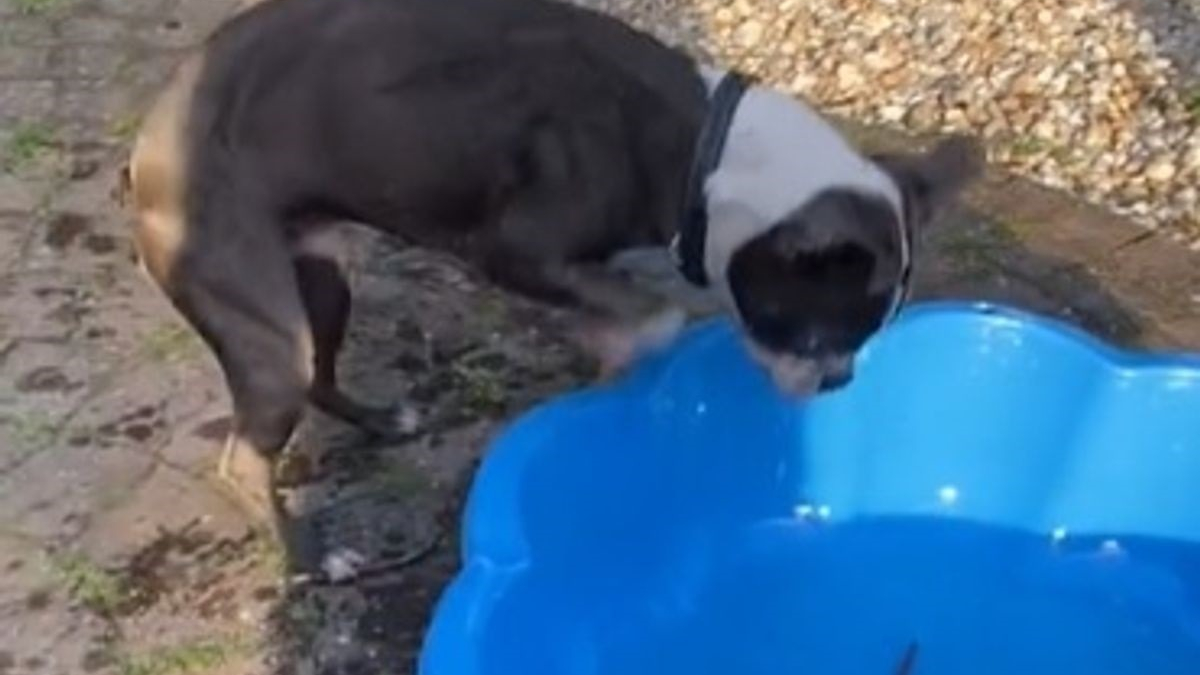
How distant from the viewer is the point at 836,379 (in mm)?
3508

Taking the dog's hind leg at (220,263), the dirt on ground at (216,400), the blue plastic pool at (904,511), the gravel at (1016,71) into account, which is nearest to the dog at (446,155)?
the dog's hind leg at (220,263)

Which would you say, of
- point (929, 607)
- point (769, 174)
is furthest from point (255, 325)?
point (929, 607)

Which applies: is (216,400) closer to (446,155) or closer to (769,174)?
(446,155)

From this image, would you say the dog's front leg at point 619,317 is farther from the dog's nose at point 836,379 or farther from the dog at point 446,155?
the dog's nose at point 836,379

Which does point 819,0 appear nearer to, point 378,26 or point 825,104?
point 825,104

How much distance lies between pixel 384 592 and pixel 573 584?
365 mm

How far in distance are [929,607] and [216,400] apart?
1.13 m

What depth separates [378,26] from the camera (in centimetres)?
363

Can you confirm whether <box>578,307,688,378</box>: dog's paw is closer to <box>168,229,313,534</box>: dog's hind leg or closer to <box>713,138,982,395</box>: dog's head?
<box>713,138,982,395</box>: dog's head

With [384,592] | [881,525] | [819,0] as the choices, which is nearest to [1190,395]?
[881,525]

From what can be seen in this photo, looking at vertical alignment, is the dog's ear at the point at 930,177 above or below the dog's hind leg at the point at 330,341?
above

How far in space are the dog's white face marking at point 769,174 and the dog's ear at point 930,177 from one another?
0.05 meters

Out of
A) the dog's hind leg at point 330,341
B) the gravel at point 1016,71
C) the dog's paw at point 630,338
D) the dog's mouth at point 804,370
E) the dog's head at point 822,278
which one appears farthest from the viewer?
the gravel at point 1016,71

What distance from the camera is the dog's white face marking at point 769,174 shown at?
11.2ft
